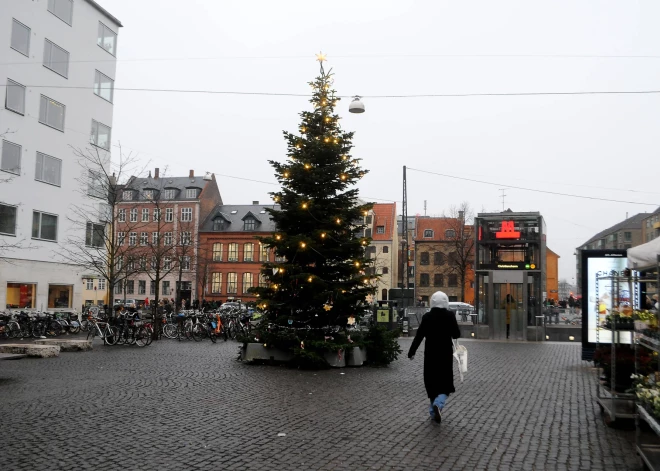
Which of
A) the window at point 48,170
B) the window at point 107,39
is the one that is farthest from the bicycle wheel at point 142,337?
the window at point 107,39

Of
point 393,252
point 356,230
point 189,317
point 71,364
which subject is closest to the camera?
point 71,364

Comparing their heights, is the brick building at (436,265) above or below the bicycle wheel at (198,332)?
above

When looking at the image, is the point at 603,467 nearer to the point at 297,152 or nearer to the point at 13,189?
the point at 297,152

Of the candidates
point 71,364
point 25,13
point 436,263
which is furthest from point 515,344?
point 436,263

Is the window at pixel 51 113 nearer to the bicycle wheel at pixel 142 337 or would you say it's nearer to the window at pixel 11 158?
the window at pixel 11 158

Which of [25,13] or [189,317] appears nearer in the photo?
[189,317]

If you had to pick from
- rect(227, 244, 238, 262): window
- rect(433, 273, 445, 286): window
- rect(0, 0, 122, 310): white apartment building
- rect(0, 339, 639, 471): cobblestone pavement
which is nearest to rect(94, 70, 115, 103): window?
rect(0, 0, 122, 310): white apartment building

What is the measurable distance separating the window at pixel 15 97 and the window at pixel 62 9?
18.0 ft

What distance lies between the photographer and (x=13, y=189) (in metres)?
32.7

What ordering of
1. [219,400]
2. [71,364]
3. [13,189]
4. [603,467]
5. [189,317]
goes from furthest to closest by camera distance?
[13,189]
[189,317]
[71,364]
[219,400]
[603,467]

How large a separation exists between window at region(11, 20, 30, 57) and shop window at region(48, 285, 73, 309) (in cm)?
1266

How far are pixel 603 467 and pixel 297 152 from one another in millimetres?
12833

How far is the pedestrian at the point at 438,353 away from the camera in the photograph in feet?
30.4

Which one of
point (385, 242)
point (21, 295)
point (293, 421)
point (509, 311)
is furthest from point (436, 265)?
point (293, 421)
